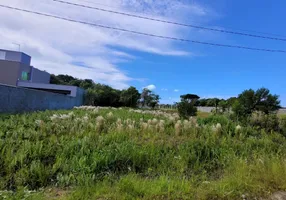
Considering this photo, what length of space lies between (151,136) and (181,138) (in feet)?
2.59

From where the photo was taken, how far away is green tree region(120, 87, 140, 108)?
51.6 metres

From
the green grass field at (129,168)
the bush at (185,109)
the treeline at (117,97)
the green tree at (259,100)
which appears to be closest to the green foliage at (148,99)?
the treeline at (117,97)

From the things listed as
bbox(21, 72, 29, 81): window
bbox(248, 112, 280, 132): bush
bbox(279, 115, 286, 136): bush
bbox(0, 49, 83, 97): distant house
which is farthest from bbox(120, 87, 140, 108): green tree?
bbox(279, 115, 286, 136): bush

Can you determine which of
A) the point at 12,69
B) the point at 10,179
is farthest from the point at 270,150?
the point at 12,69

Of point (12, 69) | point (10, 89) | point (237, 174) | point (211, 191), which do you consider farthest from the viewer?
point (12, 69)

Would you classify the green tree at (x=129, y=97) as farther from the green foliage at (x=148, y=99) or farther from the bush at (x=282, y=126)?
the bush at (x=282, y=126)

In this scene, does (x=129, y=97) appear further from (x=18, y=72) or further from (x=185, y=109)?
(x=185, y=109)

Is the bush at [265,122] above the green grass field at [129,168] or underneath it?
above

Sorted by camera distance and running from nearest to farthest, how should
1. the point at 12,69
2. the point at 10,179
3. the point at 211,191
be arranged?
the point at 211,191, the point at 10,179, the point at 12,69

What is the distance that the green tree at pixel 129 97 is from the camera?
5156cm

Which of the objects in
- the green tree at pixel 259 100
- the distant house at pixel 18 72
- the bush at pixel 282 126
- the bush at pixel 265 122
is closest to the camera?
the bush at pixel 282 126

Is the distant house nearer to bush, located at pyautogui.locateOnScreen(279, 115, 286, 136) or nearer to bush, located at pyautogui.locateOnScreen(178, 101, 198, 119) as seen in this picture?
bush, located at pyautogui.locateOnScreen(178, 101, 198, 119)

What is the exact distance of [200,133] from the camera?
7.17 metres

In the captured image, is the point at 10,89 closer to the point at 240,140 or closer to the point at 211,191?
the point at 240,140
